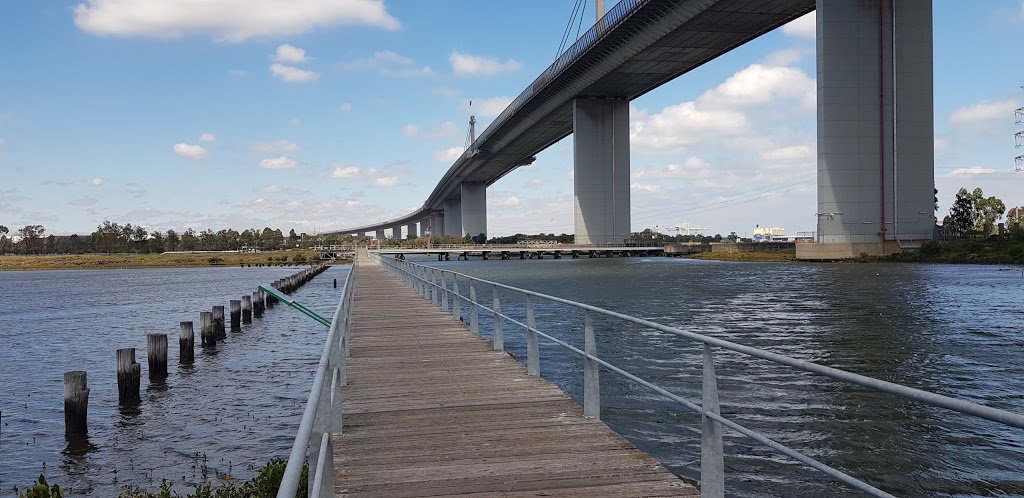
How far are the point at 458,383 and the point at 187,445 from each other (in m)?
5.91

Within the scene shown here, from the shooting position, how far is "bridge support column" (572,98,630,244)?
101 metres

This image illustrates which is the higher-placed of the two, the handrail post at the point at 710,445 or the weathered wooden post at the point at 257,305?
the handrail post at the point at 710,445

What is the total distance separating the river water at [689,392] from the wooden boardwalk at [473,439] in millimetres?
2733

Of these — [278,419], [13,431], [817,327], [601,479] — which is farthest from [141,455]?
[817,327]

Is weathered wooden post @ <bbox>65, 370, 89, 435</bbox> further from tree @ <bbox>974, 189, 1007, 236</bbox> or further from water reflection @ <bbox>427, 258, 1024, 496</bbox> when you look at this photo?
tree @ <bbox>974, 189, 1007, 236</bbox>

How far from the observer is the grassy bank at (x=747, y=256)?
8375cm

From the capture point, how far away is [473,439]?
744 centimetres

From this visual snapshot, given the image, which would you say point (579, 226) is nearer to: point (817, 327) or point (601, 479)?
point (817, 327)

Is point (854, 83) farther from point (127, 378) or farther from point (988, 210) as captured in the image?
point (988, 210)

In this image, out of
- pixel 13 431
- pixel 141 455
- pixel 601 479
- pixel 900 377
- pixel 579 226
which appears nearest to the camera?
pixel 601 479

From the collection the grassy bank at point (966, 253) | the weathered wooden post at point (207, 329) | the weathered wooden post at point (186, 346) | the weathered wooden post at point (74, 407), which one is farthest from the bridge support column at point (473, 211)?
the weathered wooden post at point (74, 407)

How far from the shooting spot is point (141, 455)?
43.0ft

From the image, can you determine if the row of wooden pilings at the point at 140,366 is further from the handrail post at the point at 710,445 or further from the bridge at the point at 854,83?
the bridge at the point at 854,83

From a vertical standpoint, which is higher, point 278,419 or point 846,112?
point 846,112
